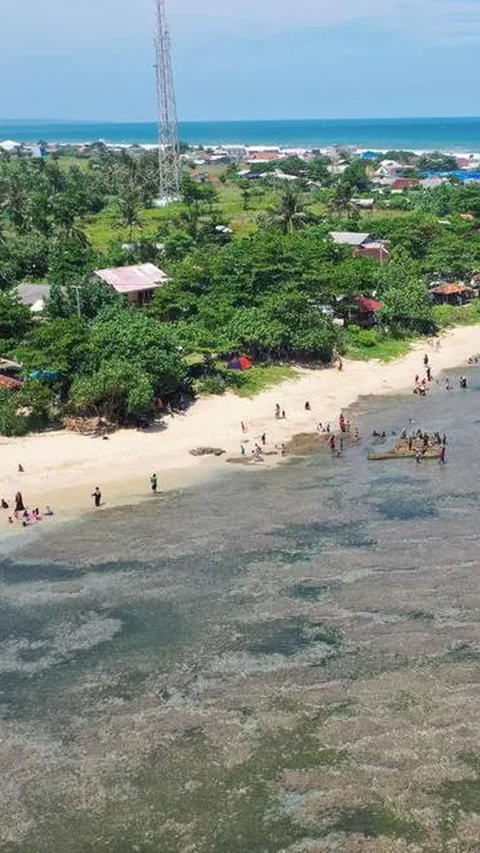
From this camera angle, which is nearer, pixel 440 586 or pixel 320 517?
pixel 440 586

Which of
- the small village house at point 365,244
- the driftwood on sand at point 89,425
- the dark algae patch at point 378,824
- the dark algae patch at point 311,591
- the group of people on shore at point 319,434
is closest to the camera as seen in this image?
the dark algae patch at point 378,824

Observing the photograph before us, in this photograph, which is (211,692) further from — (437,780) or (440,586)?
(440,586)

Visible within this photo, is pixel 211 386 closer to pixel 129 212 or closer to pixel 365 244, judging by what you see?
pixel 365 244

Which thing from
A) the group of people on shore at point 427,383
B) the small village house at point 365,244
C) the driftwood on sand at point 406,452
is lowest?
Answer: the driftwood on sand at point 406,452

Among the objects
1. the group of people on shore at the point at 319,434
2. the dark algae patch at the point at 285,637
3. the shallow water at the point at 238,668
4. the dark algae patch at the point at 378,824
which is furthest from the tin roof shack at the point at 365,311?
the dark algae patch at the point at 378,824

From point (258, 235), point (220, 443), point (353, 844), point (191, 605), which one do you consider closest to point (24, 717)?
point (191, 605)

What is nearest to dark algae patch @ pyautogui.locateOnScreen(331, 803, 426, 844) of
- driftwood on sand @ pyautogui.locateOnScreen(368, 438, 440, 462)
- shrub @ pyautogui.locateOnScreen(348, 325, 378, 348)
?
driftwood on sand @ pyautogui.locateOnScreen(368, 438, 440, 462)

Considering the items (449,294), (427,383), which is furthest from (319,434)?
(449,294)

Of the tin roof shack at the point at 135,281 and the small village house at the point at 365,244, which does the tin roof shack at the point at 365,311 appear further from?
the tin roof shack at the point at 135,281
